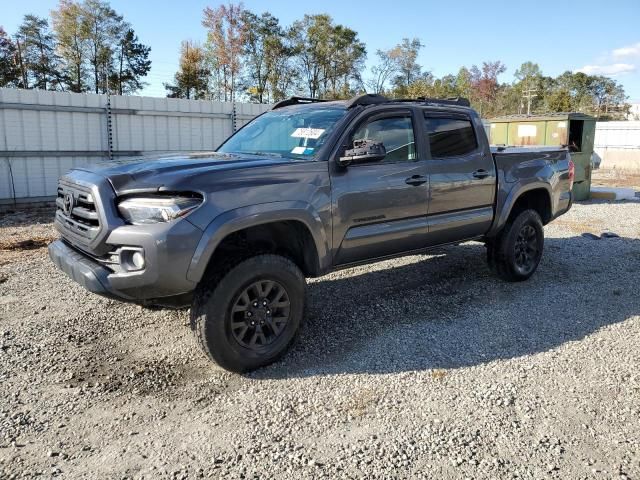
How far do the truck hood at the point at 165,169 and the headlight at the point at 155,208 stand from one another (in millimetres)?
70

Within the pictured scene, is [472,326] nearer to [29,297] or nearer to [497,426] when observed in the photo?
[497,426]

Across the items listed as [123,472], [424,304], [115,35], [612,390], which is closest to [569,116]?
[424,304]

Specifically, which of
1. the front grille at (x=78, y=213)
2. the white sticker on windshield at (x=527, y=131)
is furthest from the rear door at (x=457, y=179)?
the white sticker on windshield at (x=527, y=131)

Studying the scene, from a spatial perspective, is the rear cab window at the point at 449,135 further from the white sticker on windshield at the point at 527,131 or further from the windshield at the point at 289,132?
the white sticker on windshield at the point at 527,131

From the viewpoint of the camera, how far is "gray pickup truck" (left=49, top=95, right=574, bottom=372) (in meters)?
3.28

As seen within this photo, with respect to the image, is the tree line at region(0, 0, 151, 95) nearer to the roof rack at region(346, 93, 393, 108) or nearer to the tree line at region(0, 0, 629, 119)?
the tree line at region(0, 0, 629, 119)

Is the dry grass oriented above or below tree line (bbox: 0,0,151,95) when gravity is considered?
below

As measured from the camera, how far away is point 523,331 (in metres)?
4.57

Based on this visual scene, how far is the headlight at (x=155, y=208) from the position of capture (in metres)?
3.25

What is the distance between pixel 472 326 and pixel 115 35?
5151 cm

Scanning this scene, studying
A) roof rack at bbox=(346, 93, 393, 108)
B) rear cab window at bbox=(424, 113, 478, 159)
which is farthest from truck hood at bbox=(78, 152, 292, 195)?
rear cab window at bbox=(424, 113, 478, 159)

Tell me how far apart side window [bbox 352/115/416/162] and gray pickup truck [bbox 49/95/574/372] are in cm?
1

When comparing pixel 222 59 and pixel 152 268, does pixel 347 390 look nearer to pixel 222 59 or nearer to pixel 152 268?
pixel 152 268

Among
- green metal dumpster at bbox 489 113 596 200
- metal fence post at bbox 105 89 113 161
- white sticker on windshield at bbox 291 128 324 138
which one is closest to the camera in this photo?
white sticker on windshield at bbox 291 128 324 138
